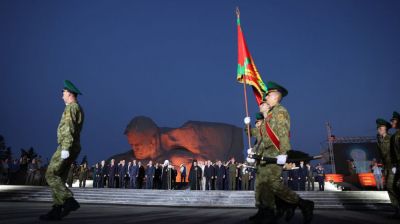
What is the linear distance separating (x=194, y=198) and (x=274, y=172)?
8374 millimetres

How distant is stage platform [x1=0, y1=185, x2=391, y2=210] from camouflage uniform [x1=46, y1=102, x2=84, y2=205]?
714 centimetres

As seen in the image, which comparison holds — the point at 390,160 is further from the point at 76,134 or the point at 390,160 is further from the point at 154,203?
the point at 154,203

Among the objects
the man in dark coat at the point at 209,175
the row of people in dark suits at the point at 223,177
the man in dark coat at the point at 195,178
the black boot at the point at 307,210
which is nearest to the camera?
the black boot at the point at 307,210

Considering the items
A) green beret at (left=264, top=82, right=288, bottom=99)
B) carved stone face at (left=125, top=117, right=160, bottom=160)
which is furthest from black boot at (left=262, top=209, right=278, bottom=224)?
carved stone face at (left=125, top=117, right=160, bottom=160)

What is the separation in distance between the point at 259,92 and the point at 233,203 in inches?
195

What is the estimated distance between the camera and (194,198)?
1223cm

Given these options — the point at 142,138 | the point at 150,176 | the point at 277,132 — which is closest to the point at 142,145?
the point at 142,138

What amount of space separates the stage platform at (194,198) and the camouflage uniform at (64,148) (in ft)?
23.4

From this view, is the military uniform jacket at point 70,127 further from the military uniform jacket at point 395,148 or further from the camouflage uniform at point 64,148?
the military uniform jacket at point 395,148

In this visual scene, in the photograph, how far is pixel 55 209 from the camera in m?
4.38

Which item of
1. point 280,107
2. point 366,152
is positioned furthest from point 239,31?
point 366,152

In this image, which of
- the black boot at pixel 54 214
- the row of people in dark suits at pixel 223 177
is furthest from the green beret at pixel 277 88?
the row of people in dark suits at pixel 223 177

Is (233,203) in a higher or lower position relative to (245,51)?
lower

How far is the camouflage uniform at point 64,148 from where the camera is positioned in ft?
14.9
